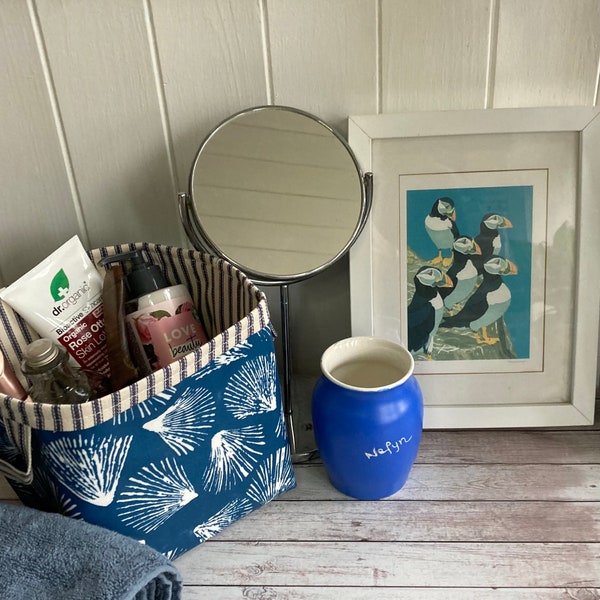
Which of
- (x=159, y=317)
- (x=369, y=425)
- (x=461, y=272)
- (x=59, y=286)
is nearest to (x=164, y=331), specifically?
(x=159, y=317)

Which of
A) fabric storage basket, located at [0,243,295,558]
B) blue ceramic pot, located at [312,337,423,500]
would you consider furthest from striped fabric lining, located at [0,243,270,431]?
blue ceramic pot, located at [312,337,423,500]

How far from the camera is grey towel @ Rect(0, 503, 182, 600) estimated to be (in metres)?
0.47

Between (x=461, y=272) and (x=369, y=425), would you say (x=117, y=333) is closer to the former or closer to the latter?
(x=369, y=425)

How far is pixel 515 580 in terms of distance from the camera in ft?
1.81

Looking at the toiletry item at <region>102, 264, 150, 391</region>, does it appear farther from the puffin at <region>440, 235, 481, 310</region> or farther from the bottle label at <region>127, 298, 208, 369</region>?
the puffin at <region>440, 235, 481, 310</region>

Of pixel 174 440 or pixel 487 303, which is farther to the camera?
pixel 487 303

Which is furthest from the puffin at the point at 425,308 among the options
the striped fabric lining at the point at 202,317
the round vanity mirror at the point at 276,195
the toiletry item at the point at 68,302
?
the toiletry item at the point at 68,302

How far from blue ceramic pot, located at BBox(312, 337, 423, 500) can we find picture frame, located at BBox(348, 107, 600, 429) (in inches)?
2.6

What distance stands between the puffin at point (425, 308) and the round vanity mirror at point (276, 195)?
4.1 inches

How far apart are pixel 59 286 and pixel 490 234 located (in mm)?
458

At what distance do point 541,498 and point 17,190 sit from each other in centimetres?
66

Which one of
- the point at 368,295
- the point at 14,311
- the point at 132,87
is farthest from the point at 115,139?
the point at 368,295

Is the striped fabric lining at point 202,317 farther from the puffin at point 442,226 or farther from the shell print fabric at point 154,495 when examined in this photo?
the puffin at point 442,226

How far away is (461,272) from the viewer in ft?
2.29
